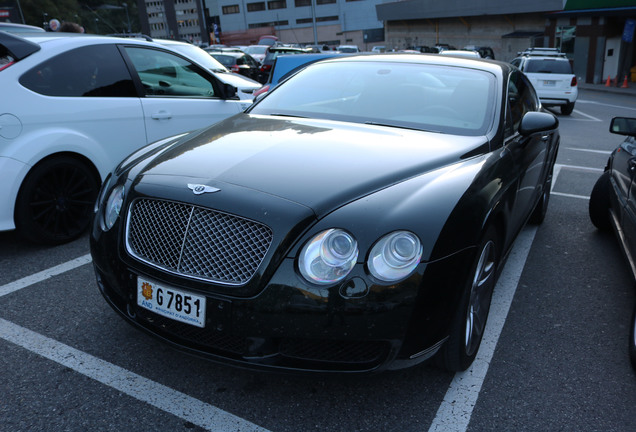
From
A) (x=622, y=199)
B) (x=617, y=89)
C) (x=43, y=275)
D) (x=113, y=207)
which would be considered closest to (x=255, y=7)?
(x=617, y=89)

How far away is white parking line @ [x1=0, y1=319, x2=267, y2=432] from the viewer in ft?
7.85

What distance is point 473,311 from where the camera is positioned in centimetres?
275

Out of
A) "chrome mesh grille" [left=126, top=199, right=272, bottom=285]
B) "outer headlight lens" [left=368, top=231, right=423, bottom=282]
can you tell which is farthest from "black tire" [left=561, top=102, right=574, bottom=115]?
"chrome mesh grille" [left=126, top=199, right=272, bottom=285]

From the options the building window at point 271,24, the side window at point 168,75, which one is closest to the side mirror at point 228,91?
the side window at point 168,75

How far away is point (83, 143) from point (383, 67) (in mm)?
2478

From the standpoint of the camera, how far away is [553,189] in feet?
22.1

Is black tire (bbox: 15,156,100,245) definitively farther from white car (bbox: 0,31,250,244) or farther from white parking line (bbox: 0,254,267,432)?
white parking line (bbox: 0,254,267,432)

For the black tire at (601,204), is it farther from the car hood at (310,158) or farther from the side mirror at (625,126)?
the car hood at (310,158)

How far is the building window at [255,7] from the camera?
98.1m

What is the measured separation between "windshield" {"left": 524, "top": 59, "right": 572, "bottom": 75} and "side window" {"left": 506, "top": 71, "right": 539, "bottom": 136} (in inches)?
507

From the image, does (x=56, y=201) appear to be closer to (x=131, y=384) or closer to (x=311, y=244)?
(x=131, y=384)

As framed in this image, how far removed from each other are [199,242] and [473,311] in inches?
54.8

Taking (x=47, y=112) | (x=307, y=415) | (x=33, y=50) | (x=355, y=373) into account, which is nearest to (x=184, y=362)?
(x=307, y=415)

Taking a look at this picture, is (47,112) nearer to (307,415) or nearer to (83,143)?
(83,143)
